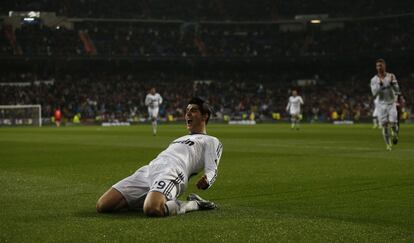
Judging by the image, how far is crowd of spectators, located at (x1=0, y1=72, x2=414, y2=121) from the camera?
66.9 metres

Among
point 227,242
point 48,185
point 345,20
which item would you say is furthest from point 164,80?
point 227,242

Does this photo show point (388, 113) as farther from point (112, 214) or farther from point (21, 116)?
point (21, 116)

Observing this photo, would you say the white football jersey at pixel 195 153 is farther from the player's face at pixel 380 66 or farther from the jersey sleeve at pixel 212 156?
the player's face at pixel 380 66

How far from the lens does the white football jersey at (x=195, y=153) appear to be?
28.7 feet

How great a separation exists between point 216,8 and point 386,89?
6321 centimetres

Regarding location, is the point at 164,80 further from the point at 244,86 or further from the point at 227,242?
the point at 227,242

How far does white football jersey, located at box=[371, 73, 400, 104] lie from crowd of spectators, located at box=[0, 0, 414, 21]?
57.8 meters

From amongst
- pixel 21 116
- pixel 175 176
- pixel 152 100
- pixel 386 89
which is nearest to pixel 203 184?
pixel 175 176

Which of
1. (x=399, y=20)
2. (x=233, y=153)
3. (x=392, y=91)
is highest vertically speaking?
(x=399, y=20)

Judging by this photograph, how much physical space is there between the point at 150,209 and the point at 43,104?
6029 centimetres

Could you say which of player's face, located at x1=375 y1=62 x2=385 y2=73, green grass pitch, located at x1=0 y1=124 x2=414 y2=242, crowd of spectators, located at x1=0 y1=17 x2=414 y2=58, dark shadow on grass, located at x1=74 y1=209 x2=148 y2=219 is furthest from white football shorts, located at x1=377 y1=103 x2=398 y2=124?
crowd of spectators, located at x1=0 y1=17 x2=414 y2=58

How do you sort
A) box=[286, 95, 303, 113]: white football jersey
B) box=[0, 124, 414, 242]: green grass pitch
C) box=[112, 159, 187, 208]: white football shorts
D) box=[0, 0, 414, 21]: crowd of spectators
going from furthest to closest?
box=[0, 0, 414, 21]: crowd of spectators → box=[286, 95, 303, 113]: white football jersey → box=[112, 159, 187, 208]: white football shorts → box=[0, 124, 414, 242]: green grass pitch

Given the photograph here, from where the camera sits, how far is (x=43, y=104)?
6631 centimetres

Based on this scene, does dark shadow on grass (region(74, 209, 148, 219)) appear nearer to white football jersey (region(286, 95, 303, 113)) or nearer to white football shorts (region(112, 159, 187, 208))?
white football shorts (region(112, 159, 187, 208))
